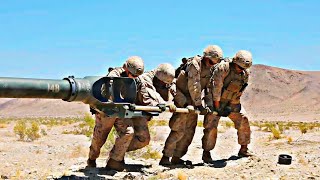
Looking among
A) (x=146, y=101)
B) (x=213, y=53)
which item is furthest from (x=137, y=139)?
(x=213, y=53)

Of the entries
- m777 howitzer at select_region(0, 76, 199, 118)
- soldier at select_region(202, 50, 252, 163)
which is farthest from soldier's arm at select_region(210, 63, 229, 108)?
m777 howitzer at select_region(0, 76, 199, 118)

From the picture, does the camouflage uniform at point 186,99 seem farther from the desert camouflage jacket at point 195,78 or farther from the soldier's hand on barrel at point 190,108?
the soldier's hand on barrel at point 190,108

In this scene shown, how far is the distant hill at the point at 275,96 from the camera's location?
239 ft

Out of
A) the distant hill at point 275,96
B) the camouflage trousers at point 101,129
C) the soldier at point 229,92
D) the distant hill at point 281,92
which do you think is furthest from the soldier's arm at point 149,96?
the distant hill at point 281,92

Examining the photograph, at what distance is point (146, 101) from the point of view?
328 inches

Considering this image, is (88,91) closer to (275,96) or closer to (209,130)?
(209,130)

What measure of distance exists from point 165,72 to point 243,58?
1649 millimetres

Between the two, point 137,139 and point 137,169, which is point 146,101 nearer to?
point 137,139

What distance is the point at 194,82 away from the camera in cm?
920

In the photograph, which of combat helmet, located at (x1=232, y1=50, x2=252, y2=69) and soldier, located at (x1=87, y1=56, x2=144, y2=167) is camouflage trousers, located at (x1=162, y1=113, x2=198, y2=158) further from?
soldier, located at (x1=87, y1=56, x2=144, y2=167)

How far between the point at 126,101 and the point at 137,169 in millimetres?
2239

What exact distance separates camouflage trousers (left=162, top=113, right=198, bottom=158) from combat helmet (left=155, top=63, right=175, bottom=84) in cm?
95

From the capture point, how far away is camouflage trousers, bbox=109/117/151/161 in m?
8.28

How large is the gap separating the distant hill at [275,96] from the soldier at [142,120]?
58.3 meters
